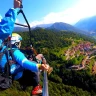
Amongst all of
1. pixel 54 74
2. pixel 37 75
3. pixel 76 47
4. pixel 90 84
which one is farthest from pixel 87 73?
pixel 37 75

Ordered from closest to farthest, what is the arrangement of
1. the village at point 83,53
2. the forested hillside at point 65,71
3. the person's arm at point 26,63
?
the person's arm at point 26,63 → the forested hillside at point 65,71 → the village at point 83,53

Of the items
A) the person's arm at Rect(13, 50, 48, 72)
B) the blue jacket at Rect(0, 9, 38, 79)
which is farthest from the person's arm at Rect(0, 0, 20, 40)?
the person's arm at Rect(13, 50, 48, 72)

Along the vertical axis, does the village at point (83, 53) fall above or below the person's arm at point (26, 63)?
above

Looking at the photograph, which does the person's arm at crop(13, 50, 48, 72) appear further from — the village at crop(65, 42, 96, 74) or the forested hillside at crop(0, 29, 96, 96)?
the village at crop(65, 42, 96, 74)

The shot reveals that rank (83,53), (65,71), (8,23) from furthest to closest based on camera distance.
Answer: (83,53) → (65,71) → (8,23)

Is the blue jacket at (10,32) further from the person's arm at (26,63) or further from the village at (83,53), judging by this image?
the village at (83,53)

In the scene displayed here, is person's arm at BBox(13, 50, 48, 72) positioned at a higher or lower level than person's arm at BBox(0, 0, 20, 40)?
lower

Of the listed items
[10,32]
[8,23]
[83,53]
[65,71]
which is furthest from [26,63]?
[83,53]

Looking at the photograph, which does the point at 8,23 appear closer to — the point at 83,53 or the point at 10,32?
the point at 10,32

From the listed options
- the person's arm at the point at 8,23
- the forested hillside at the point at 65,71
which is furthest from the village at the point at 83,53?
the person's arm at the point at 8,23
